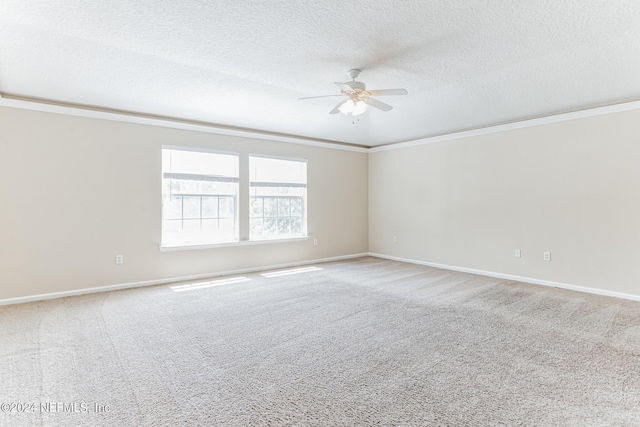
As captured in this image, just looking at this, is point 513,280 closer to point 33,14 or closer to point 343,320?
point 343,320

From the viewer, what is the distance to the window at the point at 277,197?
5.76 m

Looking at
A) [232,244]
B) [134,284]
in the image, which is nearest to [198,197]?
[232,244]

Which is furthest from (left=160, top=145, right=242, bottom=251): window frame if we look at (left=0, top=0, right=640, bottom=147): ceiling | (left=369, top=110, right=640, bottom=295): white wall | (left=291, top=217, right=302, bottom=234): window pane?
(left=369, top=110, right=640, bottom=295): white wall

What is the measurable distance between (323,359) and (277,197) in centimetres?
389

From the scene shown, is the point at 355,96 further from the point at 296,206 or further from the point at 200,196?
the point at 296,206

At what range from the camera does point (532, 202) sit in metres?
4.85

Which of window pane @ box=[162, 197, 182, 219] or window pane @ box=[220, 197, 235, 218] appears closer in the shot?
window pane @ box=[162, 197, 182, 219]

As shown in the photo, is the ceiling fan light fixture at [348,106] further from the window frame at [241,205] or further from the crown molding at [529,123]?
the crown molding at [529,123]

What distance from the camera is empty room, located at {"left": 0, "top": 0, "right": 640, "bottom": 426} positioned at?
2.13 m

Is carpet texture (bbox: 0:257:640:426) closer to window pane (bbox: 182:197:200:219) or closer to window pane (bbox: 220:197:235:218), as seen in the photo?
window pane (bbox: 182:197:200:219)

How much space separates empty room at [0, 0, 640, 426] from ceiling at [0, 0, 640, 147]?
0.08ft

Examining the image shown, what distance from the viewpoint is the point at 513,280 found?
501 cm

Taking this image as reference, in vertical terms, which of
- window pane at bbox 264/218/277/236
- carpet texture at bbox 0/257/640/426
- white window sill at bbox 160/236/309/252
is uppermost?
window pane at bbox 264/218/277/236

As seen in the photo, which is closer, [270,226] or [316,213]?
[270,226]
